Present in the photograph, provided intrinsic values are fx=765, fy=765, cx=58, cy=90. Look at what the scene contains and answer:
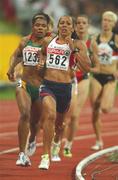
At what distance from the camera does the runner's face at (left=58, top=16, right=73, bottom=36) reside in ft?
34.4

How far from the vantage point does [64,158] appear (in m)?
12.2

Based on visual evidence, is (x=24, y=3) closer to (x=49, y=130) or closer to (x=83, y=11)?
(x=83, y=11)

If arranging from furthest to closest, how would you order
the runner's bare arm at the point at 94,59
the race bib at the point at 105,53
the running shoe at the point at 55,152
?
the race bib at the point at 105,53, the runner's bare arm at the point at 94,59, the running shoe at the point at 55,152

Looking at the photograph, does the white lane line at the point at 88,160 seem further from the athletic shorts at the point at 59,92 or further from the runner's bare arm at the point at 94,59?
the runner's bare arm at the point at 94,59

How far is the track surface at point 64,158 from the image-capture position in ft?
33.9

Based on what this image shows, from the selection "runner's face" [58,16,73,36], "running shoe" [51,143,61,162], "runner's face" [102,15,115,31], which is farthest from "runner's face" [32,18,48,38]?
"runner's face" [102,15,115,31]

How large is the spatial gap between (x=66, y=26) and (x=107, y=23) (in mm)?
3247

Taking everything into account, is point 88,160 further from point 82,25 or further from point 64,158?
point 82,25

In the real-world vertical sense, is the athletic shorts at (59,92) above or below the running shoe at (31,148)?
above

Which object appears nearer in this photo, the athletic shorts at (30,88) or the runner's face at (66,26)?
the runner's face at (66,26)

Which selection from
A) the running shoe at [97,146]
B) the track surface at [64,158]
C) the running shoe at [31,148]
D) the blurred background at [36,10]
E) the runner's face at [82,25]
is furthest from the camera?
the blurred background at [36,10]

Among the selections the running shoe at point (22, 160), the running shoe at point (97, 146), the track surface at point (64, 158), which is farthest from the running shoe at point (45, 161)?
the running shoe at point (97, 146)

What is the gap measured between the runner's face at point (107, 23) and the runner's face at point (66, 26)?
306 cm

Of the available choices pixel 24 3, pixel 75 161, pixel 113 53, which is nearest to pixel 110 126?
pixel 113 53
